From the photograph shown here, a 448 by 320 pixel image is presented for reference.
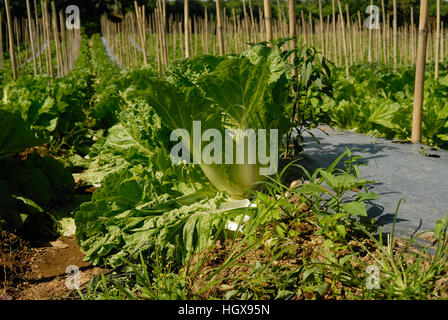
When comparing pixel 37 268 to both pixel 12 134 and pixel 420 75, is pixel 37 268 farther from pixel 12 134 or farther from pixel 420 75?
pixel 420 75

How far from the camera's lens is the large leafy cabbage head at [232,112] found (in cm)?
221

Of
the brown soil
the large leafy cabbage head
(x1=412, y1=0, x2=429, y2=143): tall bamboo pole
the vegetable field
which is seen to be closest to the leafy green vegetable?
the vegetable field

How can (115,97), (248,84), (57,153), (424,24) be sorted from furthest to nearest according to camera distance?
1. (115,97)
2. (57,153)
3. (424,24)
4. (248,84)

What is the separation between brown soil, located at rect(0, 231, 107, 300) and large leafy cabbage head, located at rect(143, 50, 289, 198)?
3.15 feet

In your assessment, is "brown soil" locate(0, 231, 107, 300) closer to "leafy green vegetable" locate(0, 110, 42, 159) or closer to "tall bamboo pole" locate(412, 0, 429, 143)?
"leafy green vegetable" locate(0, 110, 42, 159)

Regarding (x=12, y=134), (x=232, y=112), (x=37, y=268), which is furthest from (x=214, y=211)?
(x=12, y=134)

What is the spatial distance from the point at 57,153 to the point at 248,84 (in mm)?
3243

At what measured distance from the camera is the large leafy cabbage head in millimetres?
2215

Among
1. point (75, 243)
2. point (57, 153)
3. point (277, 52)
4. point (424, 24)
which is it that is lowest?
point (75, 243)

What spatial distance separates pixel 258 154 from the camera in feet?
7.98

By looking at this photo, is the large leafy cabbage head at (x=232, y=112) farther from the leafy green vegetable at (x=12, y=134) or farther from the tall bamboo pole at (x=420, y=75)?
the tall bamboo pole at (x=420, y=75)

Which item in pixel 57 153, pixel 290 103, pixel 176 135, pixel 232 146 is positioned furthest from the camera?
pixel 57 153

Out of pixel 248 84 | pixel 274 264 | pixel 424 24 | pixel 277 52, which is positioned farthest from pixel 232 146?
pixel 424 24
